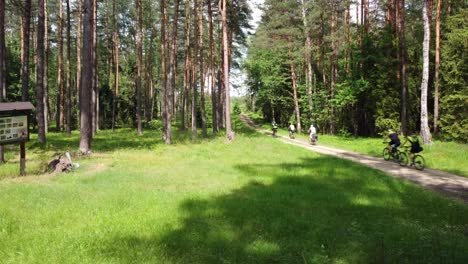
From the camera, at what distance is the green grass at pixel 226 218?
6.56 m

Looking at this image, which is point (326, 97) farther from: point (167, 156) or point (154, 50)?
point (154, 50)

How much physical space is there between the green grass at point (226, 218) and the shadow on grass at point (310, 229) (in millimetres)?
26

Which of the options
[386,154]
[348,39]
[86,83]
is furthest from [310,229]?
[348,39]

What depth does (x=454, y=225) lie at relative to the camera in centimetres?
835

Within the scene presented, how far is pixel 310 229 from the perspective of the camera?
309 inches

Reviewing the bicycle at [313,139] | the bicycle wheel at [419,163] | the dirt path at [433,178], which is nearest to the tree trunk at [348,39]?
the bicycle at [313,139]

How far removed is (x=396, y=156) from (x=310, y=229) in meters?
11.8

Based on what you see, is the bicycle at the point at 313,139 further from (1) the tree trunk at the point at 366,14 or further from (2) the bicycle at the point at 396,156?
(1) the tree trunk at the point at 366,14

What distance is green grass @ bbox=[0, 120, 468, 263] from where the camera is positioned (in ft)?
21.5

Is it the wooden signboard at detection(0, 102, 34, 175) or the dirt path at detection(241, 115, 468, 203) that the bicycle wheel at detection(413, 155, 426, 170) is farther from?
the wooden signboard at detection(0, 102, 34, 175)

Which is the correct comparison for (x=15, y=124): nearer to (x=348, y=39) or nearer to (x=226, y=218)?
(x=226, y=218)

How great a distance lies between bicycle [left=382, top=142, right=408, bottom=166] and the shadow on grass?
228 inches

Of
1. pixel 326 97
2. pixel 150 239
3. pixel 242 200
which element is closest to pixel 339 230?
pixel 242 200

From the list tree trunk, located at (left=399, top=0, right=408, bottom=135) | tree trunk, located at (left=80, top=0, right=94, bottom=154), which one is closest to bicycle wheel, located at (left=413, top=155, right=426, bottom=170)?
tree trunk, located at (left=399, top=0, right=408, bottom=135)
